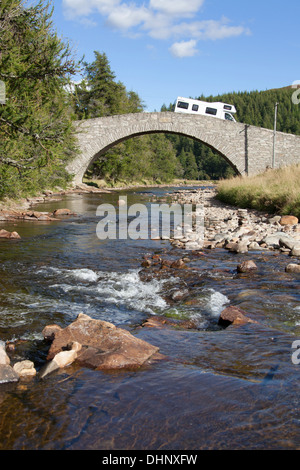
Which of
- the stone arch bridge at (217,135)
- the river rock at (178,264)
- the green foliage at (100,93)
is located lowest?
the river rock at (178,264)

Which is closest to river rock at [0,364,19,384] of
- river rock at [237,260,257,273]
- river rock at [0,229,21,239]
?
river rock at [237,260,257,273]

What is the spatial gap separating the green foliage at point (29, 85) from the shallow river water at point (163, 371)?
2382 mm

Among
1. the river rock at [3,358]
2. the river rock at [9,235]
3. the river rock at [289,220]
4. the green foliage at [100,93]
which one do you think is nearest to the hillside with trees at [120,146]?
the green foliage at [100,93]

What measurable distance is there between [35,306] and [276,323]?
2623 millimetres

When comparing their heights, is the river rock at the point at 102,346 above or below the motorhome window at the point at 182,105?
below

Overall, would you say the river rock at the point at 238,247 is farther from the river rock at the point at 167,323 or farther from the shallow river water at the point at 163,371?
the river rock at the point at 167,323

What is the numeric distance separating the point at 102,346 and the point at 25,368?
0.63m

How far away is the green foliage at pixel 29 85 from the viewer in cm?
695

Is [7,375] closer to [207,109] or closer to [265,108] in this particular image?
[207,109]

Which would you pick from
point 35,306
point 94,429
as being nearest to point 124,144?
point 35,306

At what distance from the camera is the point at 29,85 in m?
7.78

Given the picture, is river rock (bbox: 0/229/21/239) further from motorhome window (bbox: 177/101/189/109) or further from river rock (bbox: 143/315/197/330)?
motorhome window (bbox: 177/101/189/109)

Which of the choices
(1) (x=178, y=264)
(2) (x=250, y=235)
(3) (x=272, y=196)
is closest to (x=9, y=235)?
(1) (x=178, y=264)
